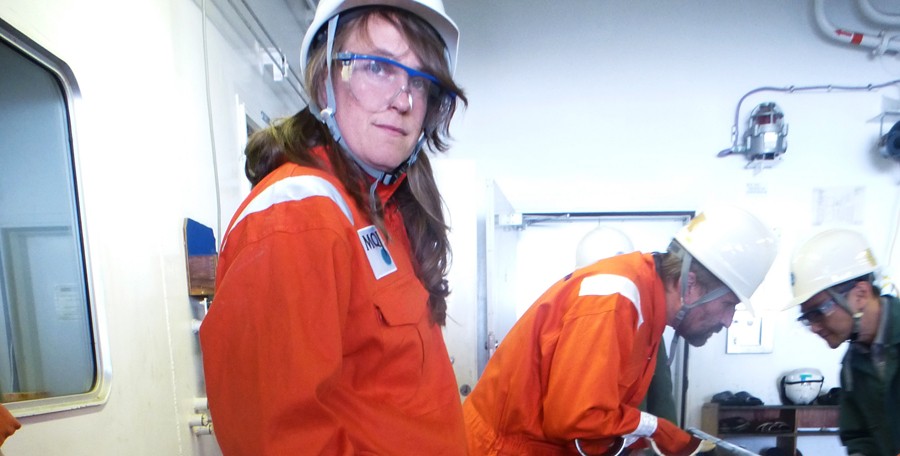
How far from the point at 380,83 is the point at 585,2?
2733 millimetres

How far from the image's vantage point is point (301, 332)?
46 centimetres

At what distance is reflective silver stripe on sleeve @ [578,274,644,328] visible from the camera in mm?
1146

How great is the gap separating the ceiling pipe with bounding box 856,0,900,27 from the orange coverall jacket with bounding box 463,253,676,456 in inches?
111

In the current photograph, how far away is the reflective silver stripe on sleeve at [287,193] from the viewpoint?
495 mm

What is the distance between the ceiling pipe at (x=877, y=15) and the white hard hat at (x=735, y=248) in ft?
8.20

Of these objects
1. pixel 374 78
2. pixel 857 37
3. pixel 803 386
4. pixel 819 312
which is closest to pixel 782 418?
pixel 803 386

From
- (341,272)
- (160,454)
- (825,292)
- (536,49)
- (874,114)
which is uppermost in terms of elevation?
(536,49)

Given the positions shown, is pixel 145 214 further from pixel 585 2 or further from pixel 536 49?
pixel 585 2

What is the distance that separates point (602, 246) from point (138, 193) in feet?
6.71

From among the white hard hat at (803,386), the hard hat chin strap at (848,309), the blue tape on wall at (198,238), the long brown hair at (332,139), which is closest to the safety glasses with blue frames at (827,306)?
the hard hat chin strap at (848,309)

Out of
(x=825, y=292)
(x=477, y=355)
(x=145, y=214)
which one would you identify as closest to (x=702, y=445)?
(x=825, y=292)

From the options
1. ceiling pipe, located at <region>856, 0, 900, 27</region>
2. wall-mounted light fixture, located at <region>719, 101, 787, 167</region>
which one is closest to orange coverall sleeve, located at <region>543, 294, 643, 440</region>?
wall-mounted light fixture, located at <region>719, 101, 787, 167</region>

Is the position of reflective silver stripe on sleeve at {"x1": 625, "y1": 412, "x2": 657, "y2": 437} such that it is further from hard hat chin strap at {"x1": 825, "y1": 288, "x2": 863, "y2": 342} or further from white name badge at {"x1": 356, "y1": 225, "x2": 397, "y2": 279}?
white name badge at {"x1": 356, "y1": 225, "x2": 397, "y2": 279}

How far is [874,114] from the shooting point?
8.83ft
